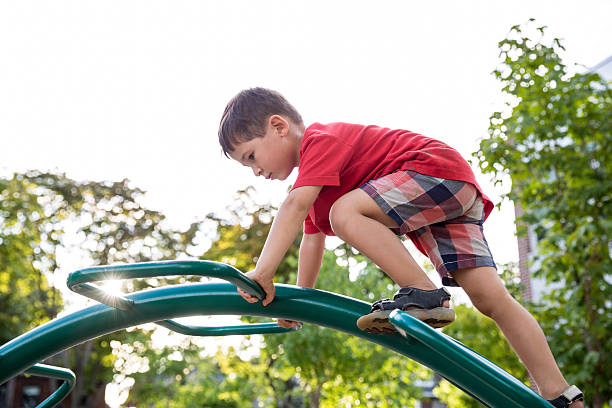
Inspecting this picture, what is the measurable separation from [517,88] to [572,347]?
6.63 ft

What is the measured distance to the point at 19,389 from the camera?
24.8 m

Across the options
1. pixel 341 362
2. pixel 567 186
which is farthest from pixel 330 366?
pixel 567 186

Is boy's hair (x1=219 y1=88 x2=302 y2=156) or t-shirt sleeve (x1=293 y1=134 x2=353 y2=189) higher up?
boy's hair (x1=219 y1=88 x2=302 y2=156)

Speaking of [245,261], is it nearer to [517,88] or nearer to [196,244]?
[196,244]

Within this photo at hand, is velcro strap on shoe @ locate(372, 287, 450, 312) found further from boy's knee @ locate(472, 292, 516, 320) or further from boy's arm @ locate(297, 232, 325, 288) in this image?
boy's arm @ locate(297, 232, 325, 288)

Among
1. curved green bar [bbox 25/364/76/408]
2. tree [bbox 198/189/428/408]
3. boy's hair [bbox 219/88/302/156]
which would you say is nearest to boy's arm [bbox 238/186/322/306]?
boy's hair [bbox 219/88/302/156]

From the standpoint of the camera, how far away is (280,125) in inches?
67.7

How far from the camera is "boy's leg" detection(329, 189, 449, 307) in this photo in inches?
56.9

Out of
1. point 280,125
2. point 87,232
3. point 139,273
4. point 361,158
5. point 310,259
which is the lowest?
point 139,273

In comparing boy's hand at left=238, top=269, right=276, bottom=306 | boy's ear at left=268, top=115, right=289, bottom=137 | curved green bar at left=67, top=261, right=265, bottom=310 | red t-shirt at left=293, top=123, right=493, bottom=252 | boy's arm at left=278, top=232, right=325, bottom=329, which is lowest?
curved green bar at left=67, top=261, right=265, bottom=310

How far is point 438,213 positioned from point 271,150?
0.51 metres

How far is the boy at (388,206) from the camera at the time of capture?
4.75 ft

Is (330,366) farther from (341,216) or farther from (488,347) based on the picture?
(341,216)

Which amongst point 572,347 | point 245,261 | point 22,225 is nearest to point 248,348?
point 245,261
